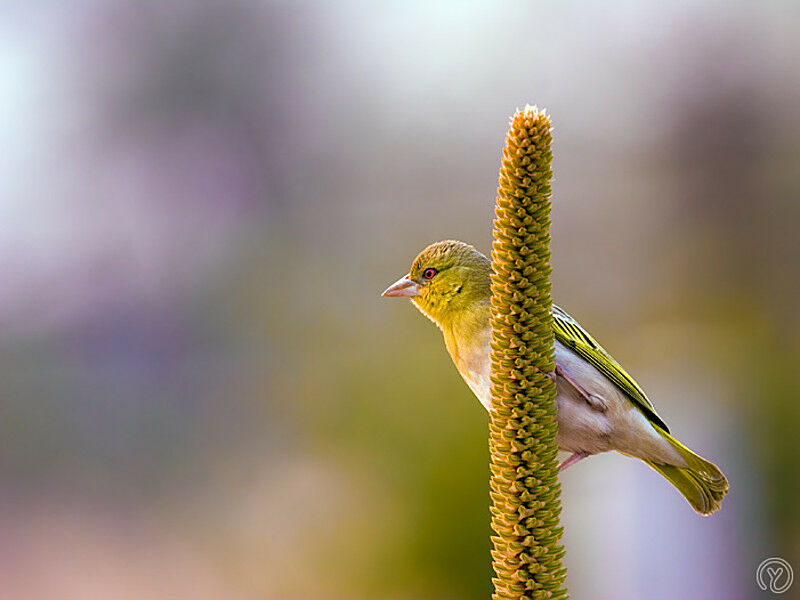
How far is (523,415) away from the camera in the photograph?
12.0 inches

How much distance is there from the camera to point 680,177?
1.69 m

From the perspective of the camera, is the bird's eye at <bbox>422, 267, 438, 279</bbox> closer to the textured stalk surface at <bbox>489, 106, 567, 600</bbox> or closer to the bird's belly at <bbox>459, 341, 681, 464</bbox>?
the bird's belly at <bbox>459, 341, 681, 464</bbox>

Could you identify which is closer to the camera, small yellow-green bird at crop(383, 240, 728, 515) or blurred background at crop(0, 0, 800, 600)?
small yellow-green bird at crop(383, 240, 728, 515)

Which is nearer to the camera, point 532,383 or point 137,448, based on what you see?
point 532,383

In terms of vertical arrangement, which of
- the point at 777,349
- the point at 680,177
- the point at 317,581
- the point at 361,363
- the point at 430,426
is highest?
the point at 680,177

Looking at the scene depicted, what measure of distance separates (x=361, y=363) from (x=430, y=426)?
233mm

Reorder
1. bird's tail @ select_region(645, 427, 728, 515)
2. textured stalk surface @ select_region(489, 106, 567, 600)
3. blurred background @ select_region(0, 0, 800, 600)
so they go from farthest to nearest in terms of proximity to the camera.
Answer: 1. blurred background @ select_region(0, 0, 800, 600)
2. bird's tail @ select_region(645, 427, 728, 515)
3. textured stalk surface @ select_region(489, 106, 567, 600)

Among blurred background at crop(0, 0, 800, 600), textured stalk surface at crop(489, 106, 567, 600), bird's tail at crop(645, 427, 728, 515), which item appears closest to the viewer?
textured stalk surface at crop(489, 106, 567, 600)

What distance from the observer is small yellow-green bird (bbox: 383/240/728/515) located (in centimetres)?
52

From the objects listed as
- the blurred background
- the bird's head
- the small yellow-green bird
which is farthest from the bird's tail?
the blurred background

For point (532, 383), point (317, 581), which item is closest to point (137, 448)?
point (317, 581)

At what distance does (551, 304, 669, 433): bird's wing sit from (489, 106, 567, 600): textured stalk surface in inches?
8.6

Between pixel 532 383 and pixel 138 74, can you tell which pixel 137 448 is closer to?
pixel 138 74

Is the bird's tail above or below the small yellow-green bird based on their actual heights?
below
